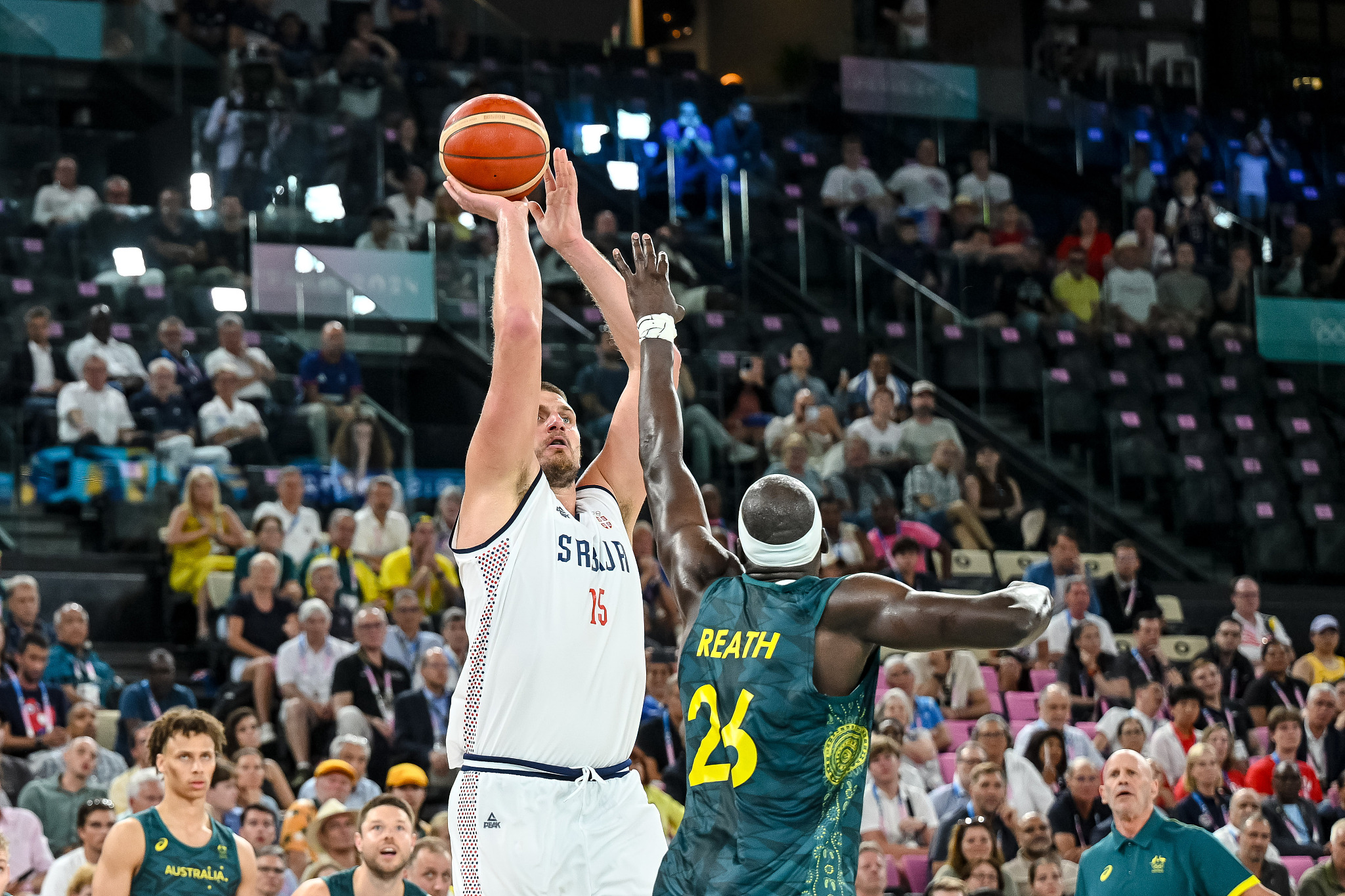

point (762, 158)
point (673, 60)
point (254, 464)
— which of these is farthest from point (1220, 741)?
point (673, 60)

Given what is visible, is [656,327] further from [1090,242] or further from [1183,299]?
[1090,242]

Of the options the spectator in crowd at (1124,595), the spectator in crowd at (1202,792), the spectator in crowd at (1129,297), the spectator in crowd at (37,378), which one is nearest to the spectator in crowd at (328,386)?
the spectator in crowd at (37,378)

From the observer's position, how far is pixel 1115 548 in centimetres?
1641

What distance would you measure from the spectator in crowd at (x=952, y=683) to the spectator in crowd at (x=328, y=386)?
16.2ft

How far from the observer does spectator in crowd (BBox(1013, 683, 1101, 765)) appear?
1328 centimetres

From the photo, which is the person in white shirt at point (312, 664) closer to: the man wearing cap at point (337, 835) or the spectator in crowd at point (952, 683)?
the man wearing cap at point (337, 835)

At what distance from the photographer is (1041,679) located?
14.9 meters

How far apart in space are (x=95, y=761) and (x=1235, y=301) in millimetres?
13617

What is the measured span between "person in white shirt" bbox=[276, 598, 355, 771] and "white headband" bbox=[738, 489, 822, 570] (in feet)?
25.8

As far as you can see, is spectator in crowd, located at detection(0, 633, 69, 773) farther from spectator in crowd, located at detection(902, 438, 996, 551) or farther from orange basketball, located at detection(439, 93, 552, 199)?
spectator in crowd, located at detection(902, 438, 996, 551)

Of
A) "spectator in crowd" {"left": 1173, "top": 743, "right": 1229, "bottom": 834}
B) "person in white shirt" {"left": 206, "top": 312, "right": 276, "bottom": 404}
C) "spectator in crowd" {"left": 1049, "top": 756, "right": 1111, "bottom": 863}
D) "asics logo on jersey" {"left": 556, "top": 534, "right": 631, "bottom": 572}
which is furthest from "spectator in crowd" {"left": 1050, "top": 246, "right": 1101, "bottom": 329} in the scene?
"asics logo on jersey" {"left": 556, "top": 534, "right": 631, "bottom": 572}

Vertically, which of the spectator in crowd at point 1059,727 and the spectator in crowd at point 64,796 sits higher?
the spectator in crowd at point 64,796

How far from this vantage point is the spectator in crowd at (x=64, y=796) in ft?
35.7

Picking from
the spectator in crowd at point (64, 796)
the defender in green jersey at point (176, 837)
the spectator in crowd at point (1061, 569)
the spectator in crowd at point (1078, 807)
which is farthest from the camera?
the spectator in crowd at point (1061, 569)
